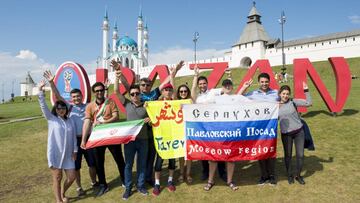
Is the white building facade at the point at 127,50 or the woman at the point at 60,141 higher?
the white building facade at the point at 127,50

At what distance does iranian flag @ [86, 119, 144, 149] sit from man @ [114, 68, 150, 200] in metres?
0.14

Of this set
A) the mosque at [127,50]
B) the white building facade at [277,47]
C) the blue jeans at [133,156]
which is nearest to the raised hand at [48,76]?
the blue jeans at [133,156]

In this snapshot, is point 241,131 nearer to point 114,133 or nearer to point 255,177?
point 255,177

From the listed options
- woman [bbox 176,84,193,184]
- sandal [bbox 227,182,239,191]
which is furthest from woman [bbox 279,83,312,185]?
woman [bbox 176,84,193,184]

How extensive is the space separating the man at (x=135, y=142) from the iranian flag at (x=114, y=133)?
0.46ft

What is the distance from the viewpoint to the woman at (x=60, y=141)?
5.80 metres

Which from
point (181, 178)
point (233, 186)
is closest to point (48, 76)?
point (181, 178)

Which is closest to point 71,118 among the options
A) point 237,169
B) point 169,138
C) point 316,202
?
point 169,138

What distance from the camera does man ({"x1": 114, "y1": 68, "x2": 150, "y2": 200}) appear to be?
20.2ft

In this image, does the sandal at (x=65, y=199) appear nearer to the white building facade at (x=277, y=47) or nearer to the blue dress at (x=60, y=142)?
the blue dress at (x=60, y=142)

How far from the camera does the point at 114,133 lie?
6262mm

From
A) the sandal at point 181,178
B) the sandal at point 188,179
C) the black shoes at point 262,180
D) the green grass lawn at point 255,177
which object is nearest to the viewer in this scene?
the green grass lawn at point 255,177

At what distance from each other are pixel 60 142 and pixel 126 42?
Result: 91783 mm

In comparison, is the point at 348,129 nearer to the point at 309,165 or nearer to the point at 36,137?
the point at 309,165
